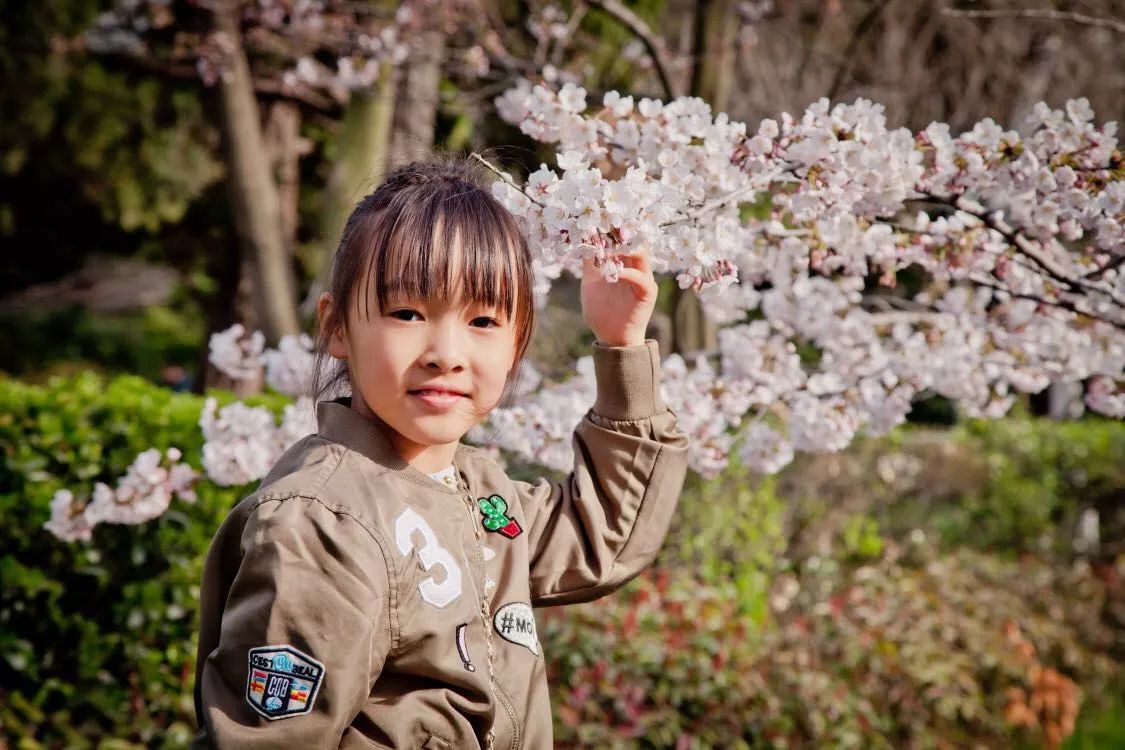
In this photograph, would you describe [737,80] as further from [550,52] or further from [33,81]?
[33,81]

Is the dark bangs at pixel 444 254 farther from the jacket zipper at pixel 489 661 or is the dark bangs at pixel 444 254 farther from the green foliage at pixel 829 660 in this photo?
the green foliage at pixel 829 660

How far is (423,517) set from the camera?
4.30 ft

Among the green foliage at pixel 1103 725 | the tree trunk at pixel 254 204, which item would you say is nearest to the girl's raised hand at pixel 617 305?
the green foliage at pixel 1103 725

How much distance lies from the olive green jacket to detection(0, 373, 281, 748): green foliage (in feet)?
6.68

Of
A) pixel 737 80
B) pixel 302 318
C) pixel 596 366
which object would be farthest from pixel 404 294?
pixel 737 80

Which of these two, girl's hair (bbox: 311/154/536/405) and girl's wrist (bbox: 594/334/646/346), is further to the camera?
girl's wrist (bbox: 594/334/646/346)

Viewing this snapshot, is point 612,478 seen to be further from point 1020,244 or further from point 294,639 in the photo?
point 1020,244

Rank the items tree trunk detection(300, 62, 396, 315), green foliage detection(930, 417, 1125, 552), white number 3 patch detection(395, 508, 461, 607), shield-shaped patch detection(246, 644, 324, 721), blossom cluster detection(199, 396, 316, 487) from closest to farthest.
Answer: shield-shaped patch detection(246, 644, 324, 721)
white number 3 patch detection(395, 508, 461, 607)
blossom cluster detection(199, 396, 316, 487)
tree trunk detection(300, 62, 396, 315)
green foliage detection(930, 417, 1125, 552)

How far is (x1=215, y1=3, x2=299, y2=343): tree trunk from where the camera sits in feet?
18.9

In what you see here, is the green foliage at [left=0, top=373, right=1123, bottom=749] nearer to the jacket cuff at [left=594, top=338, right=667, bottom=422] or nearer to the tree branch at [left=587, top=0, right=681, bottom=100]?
the tree branch at [left=587, top=0, right=681, bottom=100]

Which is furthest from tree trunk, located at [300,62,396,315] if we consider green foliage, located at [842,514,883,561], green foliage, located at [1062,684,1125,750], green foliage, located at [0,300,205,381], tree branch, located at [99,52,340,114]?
green foliage, located at [0,300,205,381]

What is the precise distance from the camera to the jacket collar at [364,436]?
1.32m

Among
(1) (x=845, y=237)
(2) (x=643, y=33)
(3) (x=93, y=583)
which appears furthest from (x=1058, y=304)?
(3) (x=93, y=583)

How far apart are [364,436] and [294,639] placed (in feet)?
0.96
